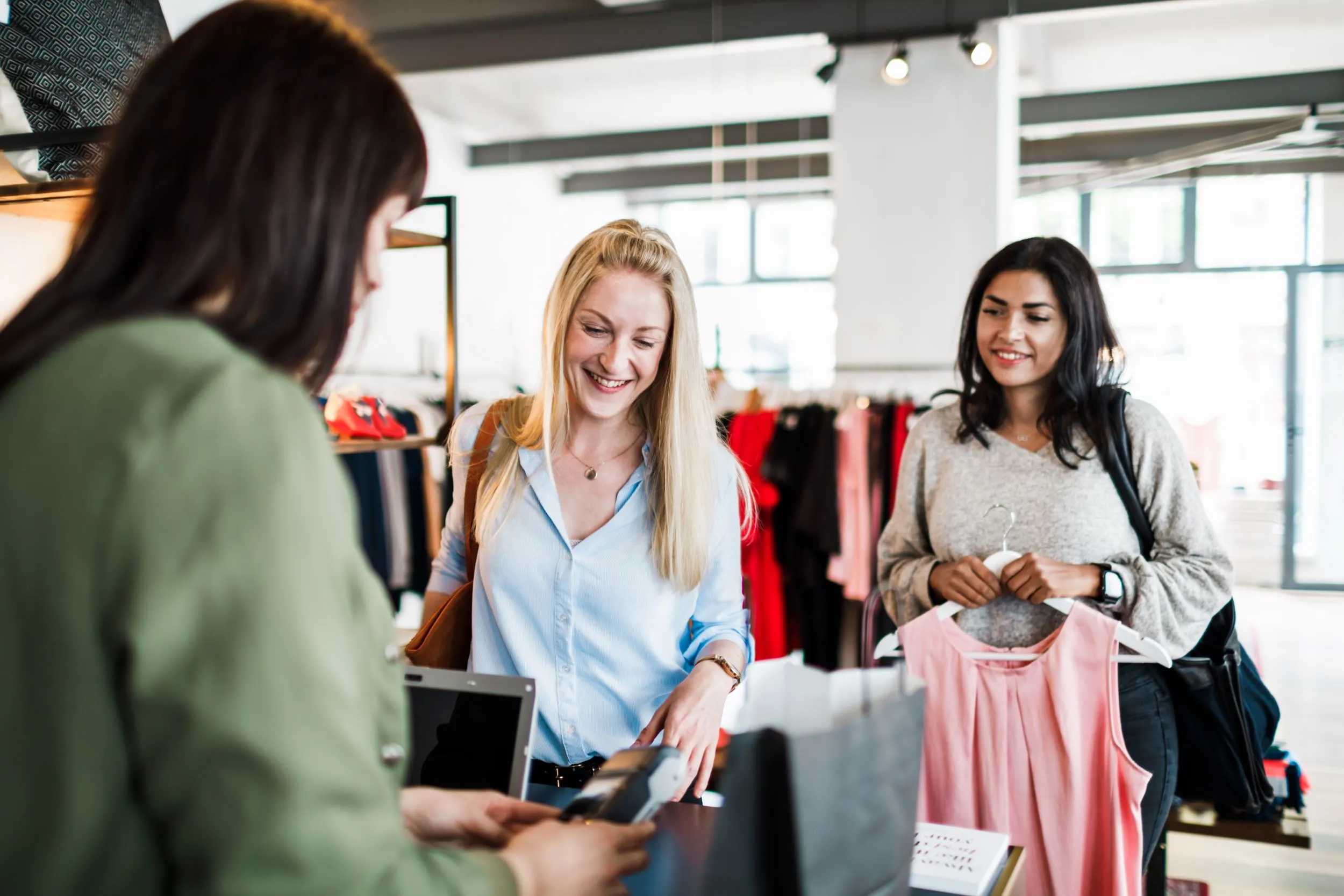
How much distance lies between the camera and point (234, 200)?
679 mm

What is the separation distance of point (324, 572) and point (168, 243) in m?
0.25

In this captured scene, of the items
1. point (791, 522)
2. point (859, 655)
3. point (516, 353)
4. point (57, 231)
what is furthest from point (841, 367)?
point (516, 353)

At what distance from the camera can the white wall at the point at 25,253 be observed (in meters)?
2.02

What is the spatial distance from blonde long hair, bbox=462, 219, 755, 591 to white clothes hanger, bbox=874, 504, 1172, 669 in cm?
55

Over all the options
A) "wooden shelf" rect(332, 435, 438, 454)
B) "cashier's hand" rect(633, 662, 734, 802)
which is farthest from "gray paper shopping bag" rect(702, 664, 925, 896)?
"wooden shelf" rect(332, 435, 438, 454)

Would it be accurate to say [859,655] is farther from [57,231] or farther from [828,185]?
[828,185]

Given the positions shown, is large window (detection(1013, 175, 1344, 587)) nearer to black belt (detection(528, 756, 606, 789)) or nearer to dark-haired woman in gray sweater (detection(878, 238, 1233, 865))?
dark-haired woman in gray sweater (detection(878, 238, 1233, 865))

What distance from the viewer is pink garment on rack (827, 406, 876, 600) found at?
13.5 feet

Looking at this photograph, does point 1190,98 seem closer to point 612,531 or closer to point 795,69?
point 795,69

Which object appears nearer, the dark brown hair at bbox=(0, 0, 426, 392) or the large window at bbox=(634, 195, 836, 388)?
the dark brown hair at bbox=(0, 0, 426, 392)

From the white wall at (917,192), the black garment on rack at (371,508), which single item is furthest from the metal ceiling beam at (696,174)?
the black garment on rack at (371,508)

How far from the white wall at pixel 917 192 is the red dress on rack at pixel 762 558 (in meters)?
0.70

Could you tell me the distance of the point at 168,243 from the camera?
677mm

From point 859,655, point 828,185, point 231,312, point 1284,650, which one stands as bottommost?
point 1284,650
